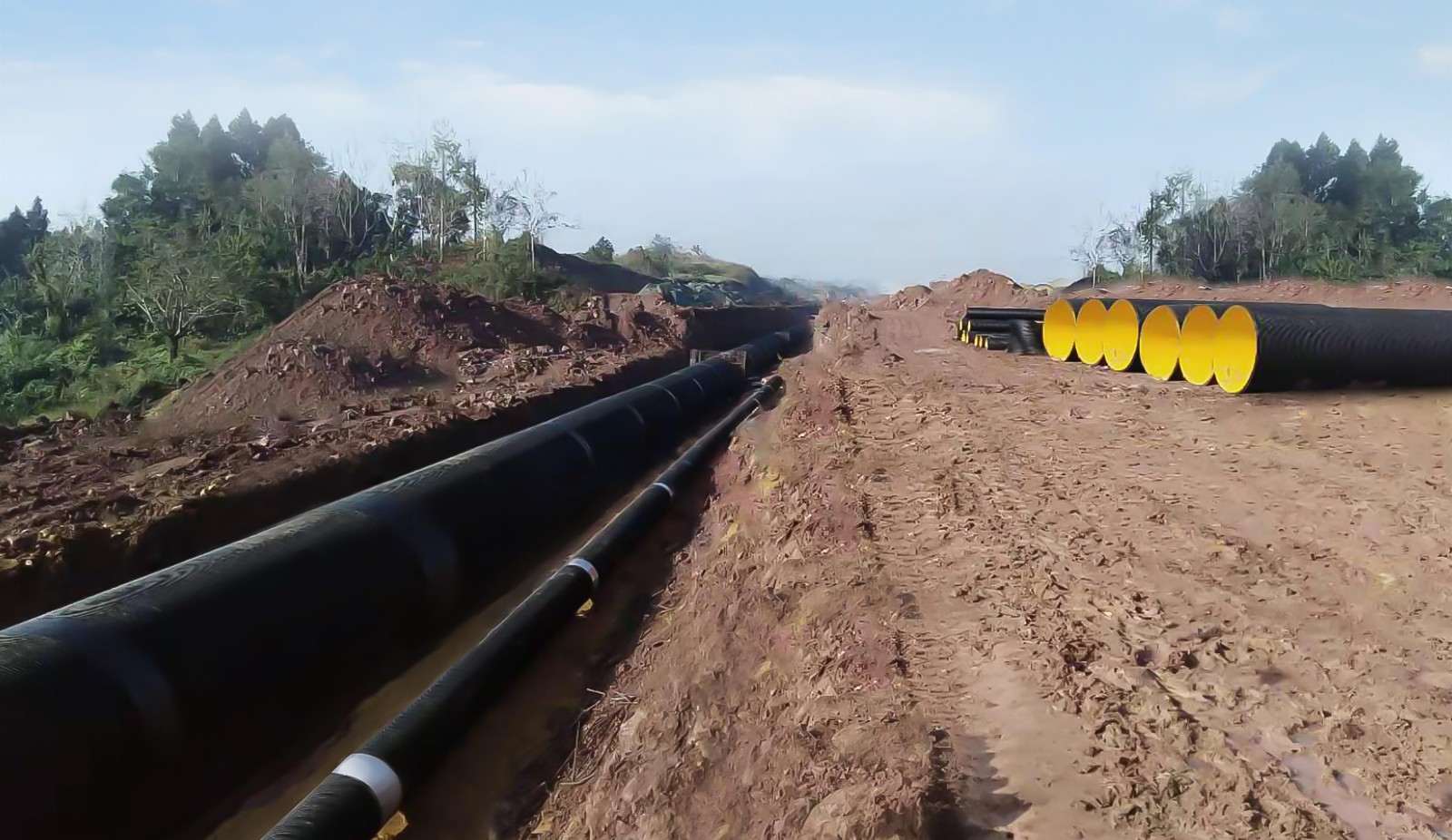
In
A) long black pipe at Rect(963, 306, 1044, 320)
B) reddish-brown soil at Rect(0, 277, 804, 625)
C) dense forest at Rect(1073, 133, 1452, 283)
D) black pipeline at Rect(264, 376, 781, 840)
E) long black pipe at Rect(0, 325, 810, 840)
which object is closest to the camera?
long black pipe at Rect(0, 325, 810, 840)

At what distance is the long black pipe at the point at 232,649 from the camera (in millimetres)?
4617

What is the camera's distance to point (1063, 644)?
4.82 metres

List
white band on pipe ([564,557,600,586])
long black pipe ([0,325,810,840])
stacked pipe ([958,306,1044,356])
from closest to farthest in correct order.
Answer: long black pipe ([0,325,810,840]) < white band on pipe ([564,557,600,586]) < stacked pipe ([958,306,1044,356])

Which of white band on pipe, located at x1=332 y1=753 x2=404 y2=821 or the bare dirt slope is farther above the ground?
the bare dirt slope

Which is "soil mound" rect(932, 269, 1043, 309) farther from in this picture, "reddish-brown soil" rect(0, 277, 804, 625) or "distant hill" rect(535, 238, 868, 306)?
"distant hill" rect(535, 238, 868, 306)

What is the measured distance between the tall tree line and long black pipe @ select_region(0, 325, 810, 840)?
1480 cm

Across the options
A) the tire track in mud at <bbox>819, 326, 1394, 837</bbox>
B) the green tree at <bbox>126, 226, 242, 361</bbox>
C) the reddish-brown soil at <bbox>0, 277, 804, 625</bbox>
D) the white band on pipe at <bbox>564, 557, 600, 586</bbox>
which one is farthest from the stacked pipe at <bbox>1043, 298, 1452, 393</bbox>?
the green tree at <bbox>126, 226, 242, 361</bbox>

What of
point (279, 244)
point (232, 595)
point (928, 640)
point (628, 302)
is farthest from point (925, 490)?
point (279, 244)

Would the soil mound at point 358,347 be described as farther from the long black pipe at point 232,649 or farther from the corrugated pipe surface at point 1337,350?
the corrugated pipe surface at point 1337,350

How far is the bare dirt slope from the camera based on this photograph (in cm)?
362

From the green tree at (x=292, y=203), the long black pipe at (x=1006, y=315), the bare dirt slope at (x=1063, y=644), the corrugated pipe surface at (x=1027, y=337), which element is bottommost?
the bare dirt slope at (x=1063, y=644)

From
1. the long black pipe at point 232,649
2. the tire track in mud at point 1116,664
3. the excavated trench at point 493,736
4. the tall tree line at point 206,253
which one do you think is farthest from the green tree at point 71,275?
the tire track in mud at point 1116,664

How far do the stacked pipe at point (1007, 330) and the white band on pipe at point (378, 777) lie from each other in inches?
576

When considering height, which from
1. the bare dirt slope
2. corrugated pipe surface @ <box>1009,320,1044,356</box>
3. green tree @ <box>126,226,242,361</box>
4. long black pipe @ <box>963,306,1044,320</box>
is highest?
green tree @ <box>126,226,242,361</box>
